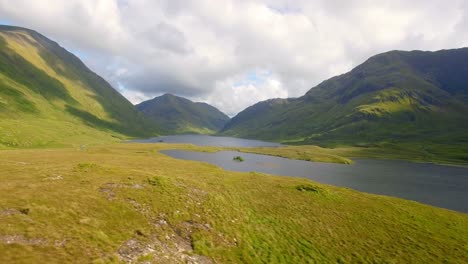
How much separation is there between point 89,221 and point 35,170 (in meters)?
25.5

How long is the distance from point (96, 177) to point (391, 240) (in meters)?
42.5

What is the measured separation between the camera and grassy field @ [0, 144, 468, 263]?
24.1 meters

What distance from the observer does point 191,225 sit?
32.6 metres

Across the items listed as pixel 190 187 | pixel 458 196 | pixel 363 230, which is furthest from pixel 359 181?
pixel 190 187

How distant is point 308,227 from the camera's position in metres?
38.8

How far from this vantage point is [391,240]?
37.3m

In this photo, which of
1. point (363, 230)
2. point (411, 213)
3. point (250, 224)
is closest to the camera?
point (250, 224)

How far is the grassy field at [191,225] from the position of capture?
24109mm

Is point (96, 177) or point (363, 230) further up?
point (96, 177)

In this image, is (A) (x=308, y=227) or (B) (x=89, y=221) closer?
(B) (x=89, y=221)

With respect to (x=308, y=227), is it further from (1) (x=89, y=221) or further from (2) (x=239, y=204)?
(1) (x=89, y=221)

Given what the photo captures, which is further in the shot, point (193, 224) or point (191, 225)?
point (193, 224)

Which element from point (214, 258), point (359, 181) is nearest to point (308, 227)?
point (214, 258)

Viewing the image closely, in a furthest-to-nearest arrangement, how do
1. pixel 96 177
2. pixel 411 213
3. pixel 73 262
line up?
1. pixel 411 213
2. pixel 96 177
3. pixel 73 262
